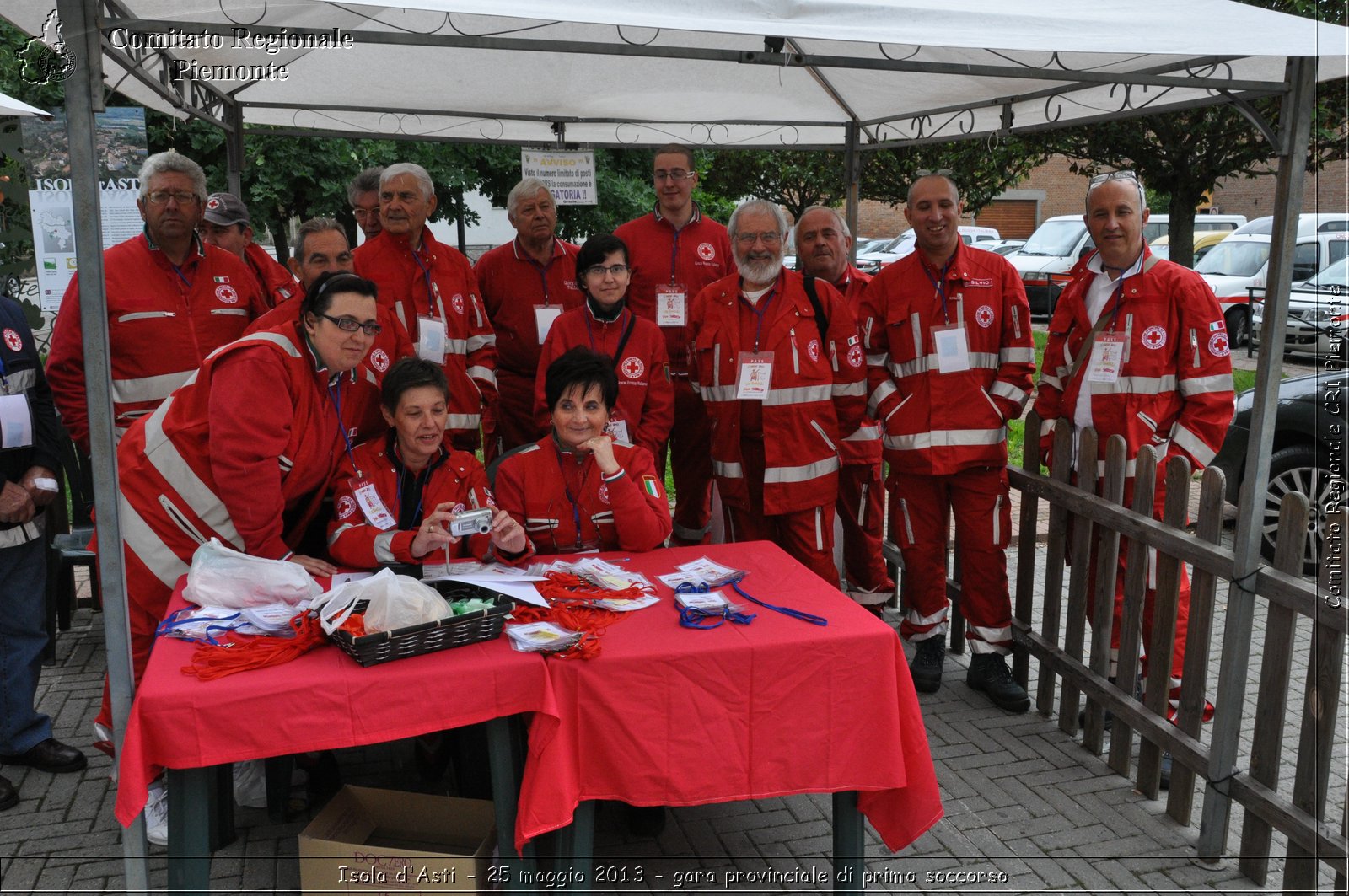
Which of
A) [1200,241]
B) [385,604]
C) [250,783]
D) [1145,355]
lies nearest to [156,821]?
[250,783]

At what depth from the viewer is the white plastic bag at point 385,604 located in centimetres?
266

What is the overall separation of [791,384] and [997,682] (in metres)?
1.59

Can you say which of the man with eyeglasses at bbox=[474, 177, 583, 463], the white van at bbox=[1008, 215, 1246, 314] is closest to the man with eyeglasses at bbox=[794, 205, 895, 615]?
the man with eyeglasses at bbox=[474, 177, 583, 463]

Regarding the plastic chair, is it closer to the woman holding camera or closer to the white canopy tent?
the white canopy tent

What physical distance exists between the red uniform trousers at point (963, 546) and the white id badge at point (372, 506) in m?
2.29

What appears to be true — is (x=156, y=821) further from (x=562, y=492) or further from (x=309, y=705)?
(x=562, y=492)

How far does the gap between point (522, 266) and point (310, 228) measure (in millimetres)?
1034

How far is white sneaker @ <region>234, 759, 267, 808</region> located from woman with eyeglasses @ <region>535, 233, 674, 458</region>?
5.80 feet

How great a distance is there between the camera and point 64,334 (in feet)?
13.5

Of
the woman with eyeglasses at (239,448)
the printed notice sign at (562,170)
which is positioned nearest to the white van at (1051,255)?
the printed notice sign at (562,170)

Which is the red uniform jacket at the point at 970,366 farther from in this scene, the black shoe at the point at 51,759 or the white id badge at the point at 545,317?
the black shoe at the point at 51,759

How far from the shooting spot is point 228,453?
10.2 feet

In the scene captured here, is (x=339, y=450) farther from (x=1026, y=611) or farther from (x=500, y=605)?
(x=1026, y=611)

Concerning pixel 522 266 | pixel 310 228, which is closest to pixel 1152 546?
pixel 522 266
